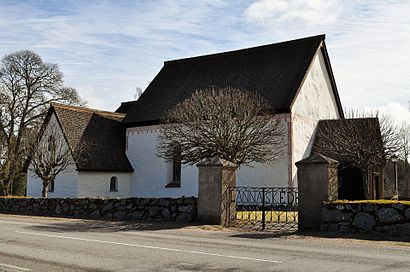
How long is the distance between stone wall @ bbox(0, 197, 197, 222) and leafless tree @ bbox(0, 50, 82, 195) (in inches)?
565

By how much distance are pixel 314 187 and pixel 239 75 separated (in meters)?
17.5

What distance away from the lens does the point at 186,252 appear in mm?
10883

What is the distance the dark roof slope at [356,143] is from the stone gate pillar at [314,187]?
9510 mm

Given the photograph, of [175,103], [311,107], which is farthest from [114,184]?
[311,107]

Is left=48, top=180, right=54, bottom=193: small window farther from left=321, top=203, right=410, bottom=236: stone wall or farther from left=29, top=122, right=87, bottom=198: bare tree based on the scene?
left=321, top=203, right=410, bottom=236: stone wall

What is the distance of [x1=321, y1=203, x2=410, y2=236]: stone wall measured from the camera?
14.4m

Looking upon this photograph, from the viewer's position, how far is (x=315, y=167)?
16125mm

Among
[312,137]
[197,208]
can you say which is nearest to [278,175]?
[312,137]

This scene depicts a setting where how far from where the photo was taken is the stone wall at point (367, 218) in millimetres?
14422

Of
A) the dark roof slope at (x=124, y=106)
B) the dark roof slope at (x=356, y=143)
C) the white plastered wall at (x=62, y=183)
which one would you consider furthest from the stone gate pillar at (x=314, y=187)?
the dark roof slope at (x=124, y=106)

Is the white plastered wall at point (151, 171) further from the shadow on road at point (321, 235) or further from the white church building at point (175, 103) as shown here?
the shadow on road at point (321, 235)

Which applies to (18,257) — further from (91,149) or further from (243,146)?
(91,149)

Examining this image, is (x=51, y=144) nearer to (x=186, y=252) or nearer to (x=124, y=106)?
(x=124, y=106)

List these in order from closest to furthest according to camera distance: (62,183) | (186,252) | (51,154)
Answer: (186,252) → (51,154) → (62,183)
